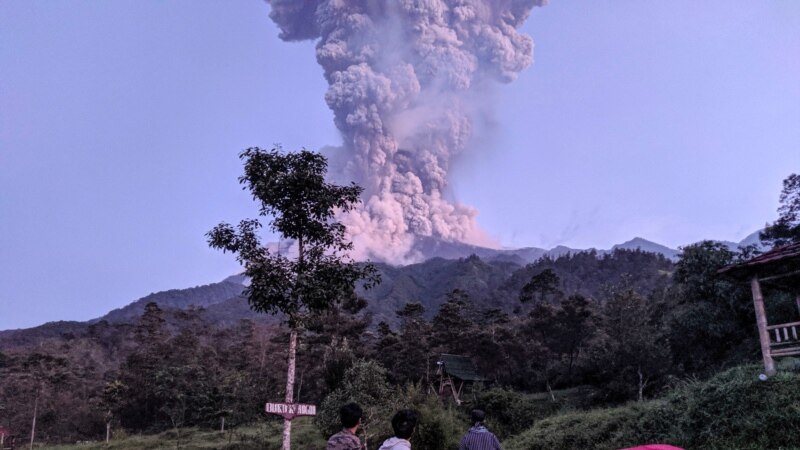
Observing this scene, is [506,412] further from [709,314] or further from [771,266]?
[771,266]

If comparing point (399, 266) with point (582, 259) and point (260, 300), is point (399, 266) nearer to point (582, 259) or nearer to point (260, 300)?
point (582, 259)

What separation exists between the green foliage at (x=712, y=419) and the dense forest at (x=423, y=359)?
373 inches

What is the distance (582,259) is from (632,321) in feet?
280

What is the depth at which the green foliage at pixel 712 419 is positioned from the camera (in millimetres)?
12188

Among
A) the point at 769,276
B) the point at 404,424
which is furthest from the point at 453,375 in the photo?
the point at 404,424

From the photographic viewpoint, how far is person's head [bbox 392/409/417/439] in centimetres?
511

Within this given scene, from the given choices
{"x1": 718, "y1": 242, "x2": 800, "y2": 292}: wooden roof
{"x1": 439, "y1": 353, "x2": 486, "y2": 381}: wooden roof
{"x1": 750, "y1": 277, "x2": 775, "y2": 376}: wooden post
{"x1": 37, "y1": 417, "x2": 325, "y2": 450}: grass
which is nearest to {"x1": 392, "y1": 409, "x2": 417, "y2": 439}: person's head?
{"x1": 750, "y1": 277, "x2": 775, "y2": 376}: wooden post

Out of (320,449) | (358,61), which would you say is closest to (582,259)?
(358,61)

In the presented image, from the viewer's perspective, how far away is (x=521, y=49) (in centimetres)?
11781

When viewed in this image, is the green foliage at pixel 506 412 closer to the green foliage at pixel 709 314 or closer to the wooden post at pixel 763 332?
the green foliage at pixel 709 314

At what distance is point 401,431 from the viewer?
16.8ft

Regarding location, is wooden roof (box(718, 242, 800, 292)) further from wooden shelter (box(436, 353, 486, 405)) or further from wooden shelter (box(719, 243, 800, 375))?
wooden shelter (box(436, 353, 486, 405))

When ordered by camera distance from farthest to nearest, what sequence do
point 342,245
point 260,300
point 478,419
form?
point 342,245 < point 260,300 < point 478,419

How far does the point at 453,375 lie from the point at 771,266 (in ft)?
91.0
